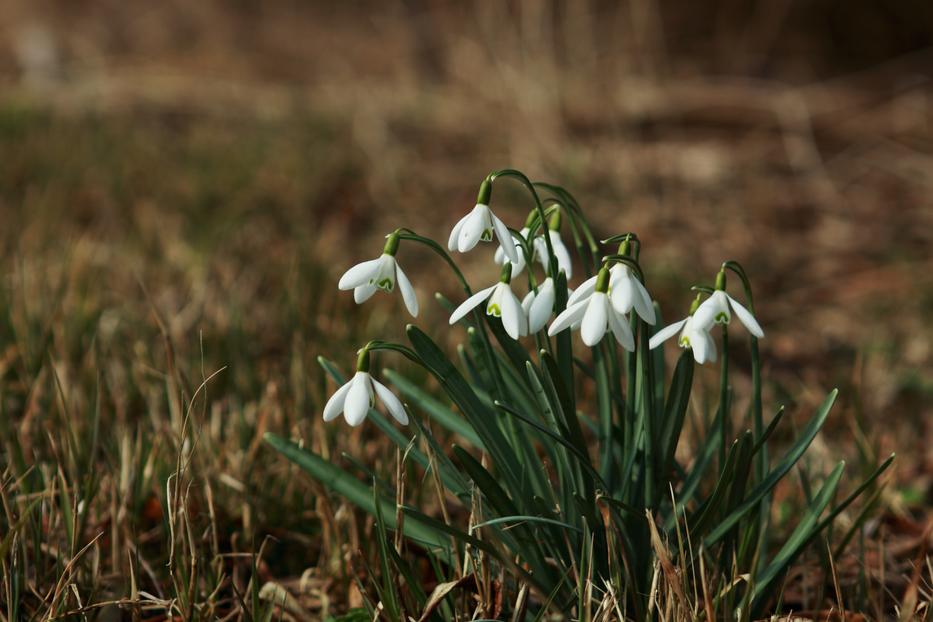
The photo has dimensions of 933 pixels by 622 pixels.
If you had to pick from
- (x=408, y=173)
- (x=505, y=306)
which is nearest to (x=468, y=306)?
(x=505, y=306)

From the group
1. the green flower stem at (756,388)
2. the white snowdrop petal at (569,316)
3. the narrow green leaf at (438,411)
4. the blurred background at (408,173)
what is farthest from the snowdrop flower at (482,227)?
the blurred background at (408,173)

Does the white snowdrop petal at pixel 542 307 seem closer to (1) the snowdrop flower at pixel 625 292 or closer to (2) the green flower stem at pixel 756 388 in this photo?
(1) the snowdrop flower at pixel 625 292

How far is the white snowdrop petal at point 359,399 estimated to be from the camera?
1199 millimetres

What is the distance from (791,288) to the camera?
400 cm

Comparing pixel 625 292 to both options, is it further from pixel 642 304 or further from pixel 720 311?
→ pixel 720 311


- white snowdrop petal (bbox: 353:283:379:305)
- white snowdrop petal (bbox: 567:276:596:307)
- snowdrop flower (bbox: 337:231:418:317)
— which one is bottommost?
white snowdrop petal (bbox: 567:276:596:307)

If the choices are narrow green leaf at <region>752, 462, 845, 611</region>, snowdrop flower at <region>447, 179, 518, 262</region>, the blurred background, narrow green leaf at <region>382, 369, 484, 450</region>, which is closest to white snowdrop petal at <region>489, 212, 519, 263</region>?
snowdrop flower at <region>447, 179, 518, 262</region>

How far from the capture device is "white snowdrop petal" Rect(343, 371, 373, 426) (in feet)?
3.93

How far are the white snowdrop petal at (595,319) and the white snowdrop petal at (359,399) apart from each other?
0.30 meters

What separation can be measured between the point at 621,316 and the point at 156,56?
23.8 ft

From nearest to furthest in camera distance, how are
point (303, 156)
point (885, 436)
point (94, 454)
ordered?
point (94, 454)
point (885, 436)
point (303, 156)

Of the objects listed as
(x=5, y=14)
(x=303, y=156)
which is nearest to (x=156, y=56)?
(x=5, y=14)

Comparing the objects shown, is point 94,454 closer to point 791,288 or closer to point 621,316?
point 621,316

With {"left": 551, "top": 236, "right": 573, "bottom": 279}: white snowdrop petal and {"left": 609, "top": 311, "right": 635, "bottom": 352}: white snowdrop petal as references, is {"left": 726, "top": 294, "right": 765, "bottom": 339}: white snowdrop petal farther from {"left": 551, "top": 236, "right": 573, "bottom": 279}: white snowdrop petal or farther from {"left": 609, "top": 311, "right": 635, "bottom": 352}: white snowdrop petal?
{"left": 551, "top": 236, "right": 573, "bottom": 279}: white snowdrop petal
